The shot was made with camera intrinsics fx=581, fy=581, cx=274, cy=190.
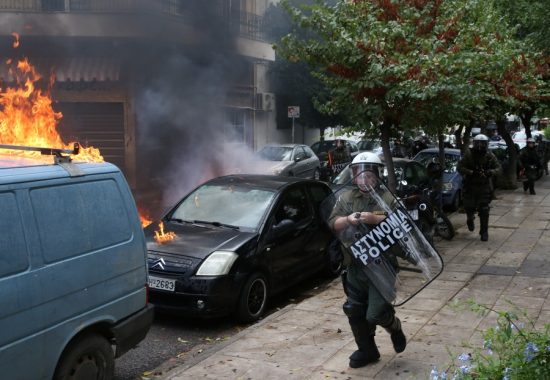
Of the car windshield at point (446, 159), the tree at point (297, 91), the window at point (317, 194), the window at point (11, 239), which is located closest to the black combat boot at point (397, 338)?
the window at point (11, 239)

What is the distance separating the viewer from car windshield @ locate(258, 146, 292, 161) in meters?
16.9

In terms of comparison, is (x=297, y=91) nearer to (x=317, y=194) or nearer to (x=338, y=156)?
(x=338, y=156)

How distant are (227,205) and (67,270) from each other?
3178 millimetres

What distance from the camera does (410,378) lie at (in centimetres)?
404

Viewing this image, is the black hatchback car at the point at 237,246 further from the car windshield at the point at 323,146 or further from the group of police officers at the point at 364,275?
the car windshield at the point at 323,146

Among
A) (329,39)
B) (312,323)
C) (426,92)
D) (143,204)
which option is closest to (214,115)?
(143,204)

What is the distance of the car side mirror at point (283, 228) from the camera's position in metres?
6.17

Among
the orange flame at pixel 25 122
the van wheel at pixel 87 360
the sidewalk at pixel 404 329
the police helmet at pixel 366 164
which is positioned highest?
the orange flame at pixel 25 122

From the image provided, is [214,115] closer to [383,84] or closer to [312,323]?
[383,84]

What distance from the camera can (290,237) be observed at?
6.41m

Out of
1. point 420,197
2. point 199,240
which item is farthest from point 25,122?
point 420,197

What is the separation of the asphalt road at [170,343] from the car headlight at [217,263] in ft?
2.06

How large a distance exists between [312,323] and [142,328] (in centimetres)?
181

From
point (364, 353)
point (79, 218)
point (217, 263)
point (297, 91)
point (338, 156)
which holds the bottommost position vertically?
point (364, 353)
